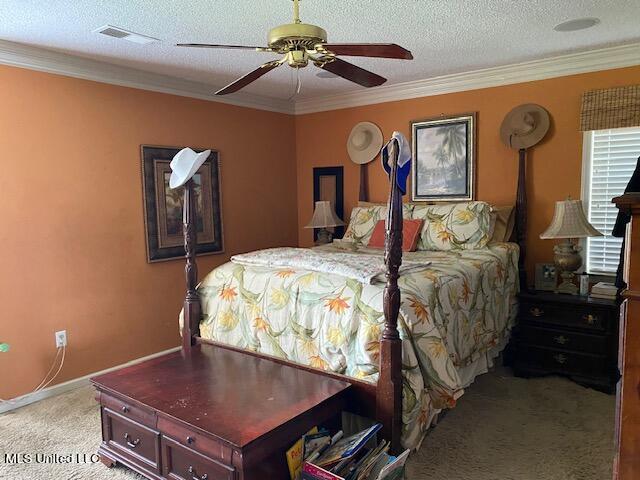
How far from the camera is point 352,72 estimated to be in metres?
2.21

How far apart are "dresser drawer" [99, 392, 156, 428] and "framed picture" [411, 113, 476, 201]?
293 cm

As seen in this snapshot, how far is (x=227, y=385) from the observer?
2.21 meters

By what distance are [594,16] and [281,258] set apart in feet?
7.33

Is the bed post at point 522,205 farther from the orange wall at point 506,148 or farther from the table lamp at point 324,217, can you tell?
the table lamp at point 324,217

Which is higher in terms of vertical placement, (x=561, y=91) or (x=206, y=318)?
(x=561, y=91)

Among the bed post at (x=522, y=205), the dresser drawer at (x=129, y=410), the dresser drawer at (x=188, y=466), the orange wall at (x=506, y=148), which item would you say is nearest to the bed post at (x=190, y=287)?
the dresser drawer at (x=129, y=410)

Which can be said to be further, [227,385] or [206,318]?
[206,318]

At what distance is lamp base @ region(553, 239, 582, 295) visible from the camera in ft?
10.5

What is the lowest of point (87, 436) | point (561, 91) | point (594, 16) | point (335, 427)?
point (87, 436)

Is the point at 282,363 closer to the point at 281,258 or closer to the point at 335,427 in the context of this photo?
the point at 335,427

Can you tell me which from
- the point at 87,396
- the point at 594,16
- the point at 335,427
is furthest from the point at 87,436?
the point at 594,16

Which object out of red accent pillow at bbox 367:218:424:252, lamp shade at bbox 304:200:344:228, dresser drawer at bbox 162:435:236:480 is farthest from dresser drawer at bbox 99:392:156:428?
lamp shade at bbox 304:200:344:228

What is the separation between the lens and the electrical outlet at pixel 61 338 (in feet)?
10.5

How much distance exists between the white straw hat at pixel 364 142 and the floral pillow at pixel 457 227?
1026 mm
